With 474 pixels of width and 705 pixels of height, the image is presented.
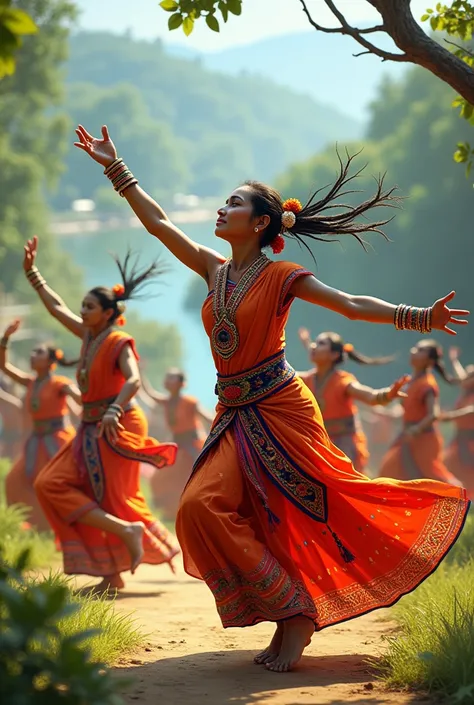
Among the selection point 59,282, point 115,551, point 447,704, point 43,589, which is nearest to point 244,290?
point 447,704

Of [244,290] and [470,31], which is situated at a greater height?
[470,31]

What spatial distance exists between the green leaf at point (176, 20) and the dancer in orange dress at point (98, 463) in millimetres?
2202

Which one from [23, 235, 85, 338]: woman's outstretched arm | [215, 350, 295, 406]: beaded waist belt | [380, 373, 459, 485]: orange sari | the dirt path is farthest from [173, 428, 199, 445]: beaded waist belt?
[215, 350, 295, 406]: beaded waist belt

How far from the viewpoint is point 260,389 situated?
5.82 m

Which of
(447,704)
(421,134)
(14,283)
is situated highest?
(421,134)

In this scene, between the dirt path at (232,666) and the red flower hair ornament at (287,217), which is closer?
the dirt path at (232,666)

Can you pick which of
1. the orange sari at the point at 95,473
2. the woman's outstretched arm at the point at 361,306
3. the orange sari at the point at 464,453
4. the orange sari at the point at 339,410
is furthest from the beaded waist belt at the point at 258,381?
the orange sari at the point at 464,453

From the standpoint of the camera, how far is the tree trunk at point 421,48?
6.03 m

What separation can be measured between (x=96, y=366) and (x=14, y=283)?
28656mm

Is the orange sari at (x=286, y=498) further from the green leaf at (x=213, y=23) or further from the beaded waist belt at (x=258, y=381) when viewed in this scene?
the green leaf at (x=213, y=23)

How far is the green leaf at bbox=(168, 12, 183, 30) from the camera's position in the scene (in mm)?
6276

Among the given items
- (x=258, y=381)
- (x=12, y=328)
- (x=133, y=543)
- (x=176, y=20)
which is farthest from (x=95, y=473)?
(x=176, y=20)

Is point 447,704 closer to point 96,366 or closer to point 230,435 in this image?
point 230,435

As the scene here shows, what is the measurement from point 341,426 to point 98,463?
10.1ft
